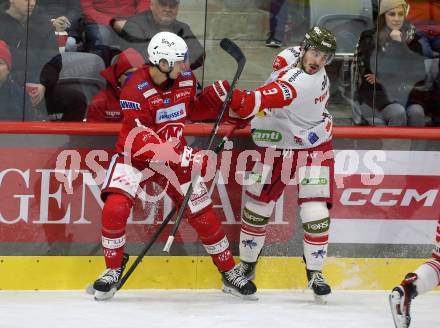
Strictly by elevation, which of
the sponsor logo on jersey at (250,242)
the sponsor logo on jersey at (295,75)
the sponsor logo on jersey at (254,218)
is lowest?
the sponsor logo on jersey at (250,242)

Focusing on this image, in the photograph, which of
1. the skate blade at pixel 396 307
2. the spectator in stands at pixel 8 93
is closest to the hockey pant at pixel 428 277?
the skate blade at pixel 396 307

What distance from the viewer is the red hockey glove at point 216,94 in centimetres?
564

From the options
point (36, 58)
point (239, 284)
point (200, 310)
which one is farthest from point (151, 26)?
point (200, 310)

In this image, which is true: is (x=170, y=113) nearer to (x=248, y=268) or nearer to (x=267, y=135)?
(x=267, y=135)

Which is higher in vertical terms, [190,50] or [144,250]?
[190,50]

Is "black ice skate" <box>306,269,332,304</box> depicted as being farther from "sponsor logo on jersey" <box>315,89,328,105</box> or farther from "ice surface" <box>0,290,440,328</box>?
"sponsor logo on jersey" <box>315,89,328,105</box>

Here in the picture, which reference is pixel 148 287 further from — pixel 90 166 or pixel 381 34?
pixel 381 34

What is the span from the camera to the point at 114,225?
5.45 meters

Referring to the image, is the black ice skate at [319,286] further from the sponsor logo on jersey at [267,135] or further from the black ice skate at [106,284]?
the black ice skate at [106,284]

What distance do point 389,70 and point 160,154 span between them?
142cm

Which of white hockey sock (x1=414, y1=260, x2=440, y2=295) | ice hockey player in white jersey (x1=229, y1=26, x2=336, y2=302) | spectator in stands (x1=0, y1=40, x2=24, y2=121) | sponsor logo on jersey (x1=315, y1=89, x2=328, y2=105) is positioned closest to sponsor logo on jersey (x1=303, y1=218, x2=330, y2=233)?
ice hockey player in white jersey (x1=229, y1=26, x2=336, y2=302)

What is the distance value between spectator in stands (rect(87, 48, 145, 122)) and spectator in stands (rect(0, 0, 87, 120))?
80mm

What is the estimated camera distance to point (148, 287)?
19.2ft

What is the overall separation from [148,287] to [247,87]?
1.15 meters
